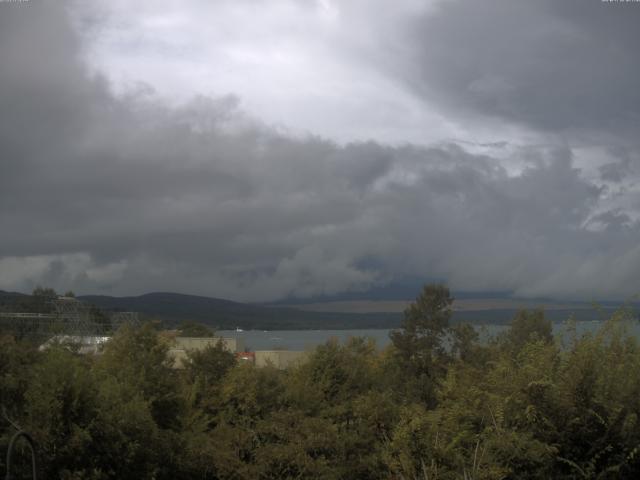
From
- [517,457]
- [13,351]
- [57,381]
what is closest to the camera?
[517,457]

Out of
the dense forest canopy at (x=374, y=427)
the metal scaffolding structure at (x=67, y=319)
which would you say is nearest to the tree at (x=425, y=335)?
the metal scaffolding structure at (x=67, y=319)

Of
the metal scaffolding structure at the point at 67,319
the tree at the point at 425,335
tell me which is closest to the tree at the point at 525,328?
the tree at the point at 425,335

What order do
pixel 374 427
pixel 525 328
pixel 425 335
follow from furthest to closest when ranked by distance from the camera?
1. pixel 425 335
2. pixel 525 328
3. pixel 374 427

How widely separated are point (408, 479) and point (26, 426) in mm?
8730

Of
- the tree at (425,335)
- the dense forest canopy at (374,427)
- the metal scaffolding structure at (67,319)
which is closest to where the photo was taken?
the dense forest canopy at (374,427)

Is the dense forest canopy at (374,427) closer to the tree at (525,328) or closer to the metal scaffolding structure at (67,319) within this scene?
the tree at (525,328)

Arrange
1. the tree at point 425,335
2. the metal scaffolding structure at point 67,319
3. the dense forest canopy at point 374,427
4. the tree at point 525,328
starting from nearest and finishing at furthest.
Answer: the dense forest canopy at point 374,427 < the tree at point 525,328 < the tree at point 425,335 < the metal scaffolding structure at point 67,319

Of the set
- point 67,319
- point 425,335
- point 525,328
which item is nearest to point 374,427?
point 525,328

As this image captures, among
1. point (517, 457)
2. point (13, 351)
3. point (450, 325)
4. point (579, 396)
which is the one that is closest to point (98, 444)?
point (13, 351)

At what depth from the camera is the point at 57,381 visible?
1798 centimetres

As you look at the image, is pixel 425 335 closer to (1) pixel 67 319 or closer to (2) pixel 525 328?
(2) pixel 525 328

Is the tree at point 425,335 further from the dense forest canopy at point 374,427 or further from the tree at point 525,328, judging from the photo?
the dense forest canopy at point 374,427

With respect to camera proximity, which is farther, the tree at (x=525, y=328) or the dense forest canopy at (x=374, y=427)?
the tree at (x=525, y=328)

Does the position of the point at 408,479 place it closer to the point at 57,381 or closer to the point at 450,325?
the point at 57,381
